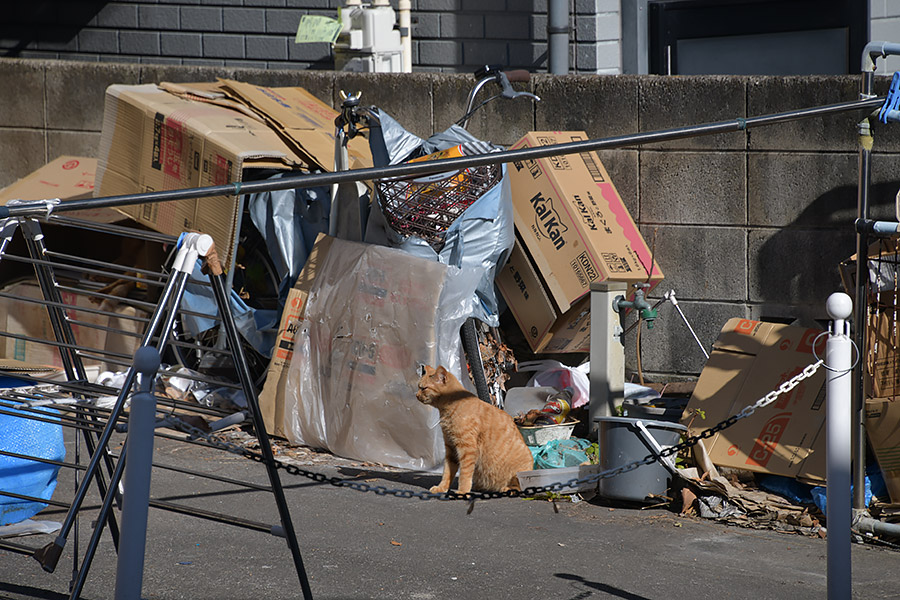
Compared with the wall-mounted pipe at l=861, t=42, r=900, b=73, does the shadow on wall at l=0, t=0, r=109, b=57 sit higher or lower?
higher

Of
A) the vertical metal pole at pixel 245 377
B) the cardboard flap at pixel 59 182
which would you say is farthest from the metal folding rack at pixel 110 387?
the cardboard flap at pixel 59 182

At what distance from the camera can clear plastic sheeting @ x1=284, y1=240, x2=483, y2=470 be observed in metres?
5.17

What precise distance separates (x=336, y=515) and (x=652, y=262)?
2.33 metres

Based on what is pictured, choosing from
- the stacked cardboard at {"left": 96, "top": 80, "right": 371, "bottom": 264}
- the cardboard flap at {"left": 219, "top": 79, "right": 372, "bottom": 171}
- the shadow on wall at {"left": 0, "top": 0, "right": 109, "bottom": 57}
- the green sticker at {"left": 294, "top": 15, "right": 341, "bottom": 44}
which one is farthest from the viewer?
the shadow on wall at {"left": 0, "top": 0, "right": 109, "bottom": 57}

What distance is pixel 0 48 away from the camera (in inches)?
401

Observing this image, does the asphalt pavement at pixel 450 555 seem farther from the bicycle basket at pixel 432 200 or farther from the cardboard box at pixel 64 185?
the cardboard box at pixel 64 185

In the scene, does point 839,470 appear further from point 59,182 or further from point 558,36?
point 558,36

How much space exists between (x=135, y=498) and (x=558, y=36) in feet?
22.3

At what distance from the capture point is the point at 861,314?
4.18 meters

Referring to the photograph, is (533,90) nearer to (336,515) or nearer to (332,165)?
(332,165)

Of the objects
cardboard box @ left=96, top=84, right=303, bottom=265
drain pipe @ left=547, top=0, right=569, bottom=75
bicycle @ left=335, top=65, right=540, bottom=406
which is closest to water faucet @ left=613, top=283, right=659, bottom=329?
bicycle @ left=335, top=65, right=540, bottom=406

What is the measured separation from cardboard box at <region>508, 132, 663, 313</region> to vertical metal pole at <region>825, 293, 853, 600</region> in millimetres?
2434

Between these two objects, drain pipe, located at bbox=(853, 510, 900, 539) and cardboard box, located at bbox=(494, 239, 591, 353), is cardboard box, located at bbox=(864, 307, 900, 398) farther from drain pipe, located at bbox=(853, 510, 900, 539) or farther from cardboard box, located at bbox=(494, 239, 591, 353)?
cardboard box, located at bbox=(494, 239, 591, 353)

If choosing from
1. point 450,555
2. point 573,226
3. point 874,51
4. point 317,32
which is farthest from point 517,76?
point 450,555
